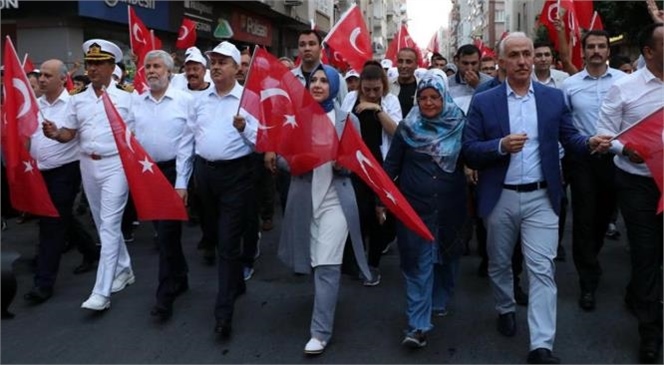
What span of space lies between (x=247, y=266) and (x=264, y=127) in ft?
6.52

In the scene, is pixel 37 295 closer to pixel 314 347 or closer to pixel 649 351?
pixel 314 347

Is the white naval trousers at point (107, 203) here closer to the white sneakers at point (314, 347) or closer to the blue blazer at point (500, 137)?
the white sneakers at point (314, 347)

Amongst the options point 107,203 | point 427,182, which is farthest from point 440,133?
point 107,203

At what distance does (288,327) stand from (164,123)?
5.97 feet

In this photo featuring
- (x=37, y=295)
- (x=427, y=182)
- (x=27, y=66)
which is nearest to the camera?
(x=427, y=182)

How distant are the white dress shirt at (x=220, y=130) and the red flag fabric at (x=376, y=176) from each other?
0.75m

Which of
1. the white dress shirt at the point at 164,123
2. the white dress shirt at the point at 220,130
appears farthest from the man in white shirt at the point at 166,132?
the white dress shirt at the point at 220,130

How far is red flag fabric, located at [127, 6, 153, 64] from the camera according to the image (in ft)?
32.5

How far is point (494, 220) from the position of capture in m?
4.55

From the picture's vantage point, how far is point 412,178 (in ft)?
15.5

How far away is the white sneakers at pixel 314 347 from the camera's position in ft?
14.9

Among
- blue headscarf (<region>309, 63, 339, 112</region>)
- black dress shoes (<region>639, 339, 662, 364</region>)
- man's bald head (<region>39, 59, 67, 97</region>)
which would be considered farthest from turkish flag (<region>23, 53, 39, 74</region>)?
black dress shoes (<region>639, 339, 662, 364</region>)

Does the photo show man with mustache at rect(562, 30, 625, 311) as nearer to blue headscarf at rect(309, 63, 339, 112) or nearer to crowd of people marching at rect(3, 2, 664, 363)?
crowd of people marching at rect(3, 2, 664, 363)

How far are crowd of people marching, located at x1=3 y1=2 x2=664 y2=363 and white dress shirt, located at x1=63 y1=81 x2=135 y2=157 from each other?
0.01 metres
